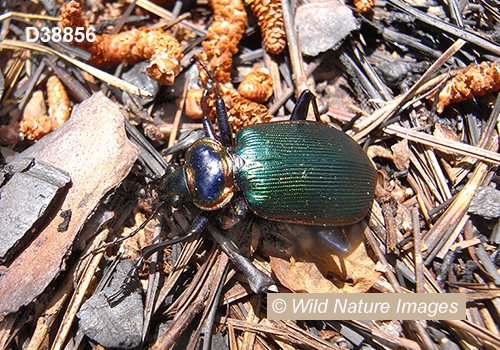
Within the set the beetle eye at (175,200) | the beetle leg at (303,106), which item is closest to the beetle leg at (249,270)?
the beetle eye at (175,200)

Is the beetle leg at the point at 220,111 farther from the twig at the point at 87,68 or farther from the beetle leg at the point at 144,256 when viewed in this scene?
the beetle leg at the point at 144,256

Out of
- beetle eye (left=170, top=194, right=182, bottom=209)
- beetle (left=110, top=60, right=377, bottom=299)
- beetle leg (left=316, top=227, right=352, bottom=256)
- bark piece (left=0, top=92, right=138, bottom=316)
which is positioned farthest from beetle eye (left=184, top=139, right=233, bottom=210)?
beetle leg (left=316, top=227, right=352, bottom=256)

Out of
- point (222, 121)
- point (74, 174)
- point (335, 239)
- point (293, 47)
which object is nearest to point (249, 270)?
point (335, 239)

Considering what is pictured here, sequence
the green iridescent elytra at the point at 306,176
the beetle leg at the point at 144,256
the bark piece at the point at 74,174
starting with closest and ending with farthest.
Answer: the bark piece at the point at 74,174 → the beetle leg at the point at 144,256 → the green iridescent elytra at the point at 306,176

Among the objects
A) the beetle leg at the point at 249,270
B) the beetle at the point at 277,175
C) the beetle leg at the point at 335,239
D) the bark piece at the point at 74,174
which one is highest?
the bark piece at the point at 74,174

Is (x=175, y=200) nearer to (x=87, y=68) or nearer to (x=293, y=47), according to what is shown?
(x=87, y=68)

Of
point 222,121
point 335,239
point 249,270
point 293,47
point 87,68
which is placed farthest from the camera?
point 293,47

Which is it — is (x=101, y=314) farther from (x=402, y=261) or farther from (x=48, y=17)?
(x=48, y=17)
